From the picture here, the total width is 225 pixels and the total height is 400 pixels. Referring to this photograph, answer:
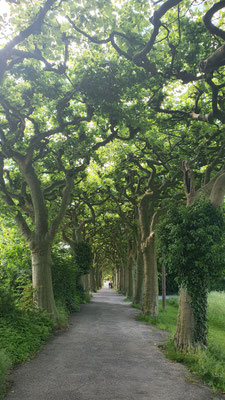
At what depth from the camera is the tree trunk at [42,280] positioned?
12070 mm

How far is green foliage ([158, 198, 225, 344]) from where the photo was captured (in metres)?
8.42

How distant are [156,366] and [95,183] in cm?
1320

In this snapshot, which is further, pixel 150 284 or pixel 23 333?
pixel 150 284

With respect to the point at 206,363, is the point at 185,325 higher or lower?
higher

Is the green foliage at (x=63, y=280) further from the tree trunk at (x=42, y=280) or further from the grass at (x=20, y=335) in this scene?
the grass at (x=20, y=335)

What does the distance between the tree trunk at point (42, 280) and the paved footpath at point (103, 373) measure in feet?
4.21

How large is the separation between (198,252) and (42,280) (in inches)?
254

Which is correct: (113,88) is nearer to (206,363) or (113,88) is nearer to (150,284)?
(206,363)

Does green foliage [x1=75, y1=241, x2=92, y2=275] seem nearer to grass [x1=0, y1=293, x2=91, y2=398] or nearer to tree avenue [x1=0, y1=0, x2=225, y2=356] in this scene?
tree avenue [x1=0, y1=0, x2=225, y2=356]

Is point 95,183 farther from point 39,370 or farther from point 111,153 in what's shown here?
point 39,370

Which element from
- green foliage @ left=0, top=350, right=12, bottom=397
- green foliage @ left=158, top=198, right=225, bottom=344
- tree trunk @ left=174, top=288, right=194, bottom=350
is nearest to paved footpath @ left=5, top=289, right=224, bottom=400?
green foliage @ left=0, top=350, right=12, bottom=397

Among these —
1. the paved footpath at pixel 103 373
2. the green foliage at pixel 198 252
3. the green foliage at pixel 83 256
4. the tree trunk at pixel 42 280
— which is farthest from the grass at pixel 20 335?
the green foliage at pixel 83 256

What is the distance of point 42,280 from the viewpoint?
12.3 m

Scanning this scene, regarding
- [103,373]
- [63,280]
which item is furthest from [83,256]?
[103,373]
